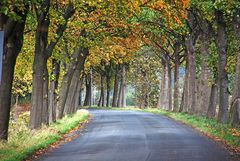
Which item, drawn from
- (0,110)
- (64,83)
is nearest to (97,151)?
(0,110)

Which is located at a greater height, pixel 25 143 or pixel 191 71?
pixel 191 71

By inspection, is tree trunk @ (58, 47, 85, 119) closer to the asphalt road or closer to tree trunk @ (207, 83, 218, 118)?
tree trunk @ (207, 83, 218, 118)

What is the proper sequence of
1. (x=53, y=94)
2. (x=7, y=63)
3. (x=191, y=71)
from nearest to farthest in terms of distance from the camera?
(x=7, y=63)
(x=53, y=94)
(x=191, y=71)

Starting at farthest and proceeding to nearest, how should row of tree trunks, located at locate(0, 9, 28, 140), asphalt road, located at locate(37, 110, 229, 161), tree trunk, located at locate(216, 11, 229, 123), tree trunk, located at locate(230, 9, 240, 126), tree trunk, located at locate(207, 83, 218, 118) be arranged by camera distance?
tree trunk, located at locate(207, 83, 218, 118), tree trunk, located at locate(216, 11, 229, 123), tree trunk, located at locate(230, 9, 240, 126), row of tree trunks, located at locate(0, 9, 28, 140), asphalt road, located at locate(37, 110, 229, 161)

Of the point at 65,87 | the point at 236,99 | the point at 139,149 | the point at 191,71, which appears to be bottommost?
the point at 139,149

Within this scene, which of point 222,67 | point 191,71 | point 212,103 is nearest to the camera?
point 222,67

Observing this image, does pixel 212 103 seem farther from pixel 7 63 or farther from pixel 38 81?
pixel 7 63

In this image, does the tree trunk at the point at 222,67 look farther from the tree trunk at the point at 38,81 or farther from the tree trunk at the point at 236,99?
the tree trunk at the point at 38,81

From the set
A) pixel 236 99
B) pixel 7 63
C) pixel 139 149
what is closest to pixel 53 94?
pixel 236 99

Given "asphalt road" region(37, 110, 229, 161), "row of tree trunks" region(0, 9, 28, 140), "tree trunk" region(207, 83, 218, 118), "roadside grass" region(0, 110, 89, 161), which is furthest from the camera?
"tree trunk" region(207, 83, 218, 118)

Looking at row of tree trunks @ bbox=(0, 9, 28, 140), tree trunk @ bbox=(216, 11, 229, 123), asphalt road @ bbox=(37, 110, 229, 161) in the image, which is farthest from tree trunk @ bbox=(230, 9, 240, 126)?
row of tree trunks @ bbox=(0, 9, 28, 140)

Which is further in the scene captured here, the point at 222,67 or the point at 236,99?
the point at 222,67

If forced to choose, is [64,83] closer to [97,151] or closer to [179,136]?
[179,136]

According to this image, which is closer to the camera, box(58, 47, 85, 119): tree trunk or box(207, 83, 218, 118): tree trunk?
box(58, 47, 85, 119): tree trunk
